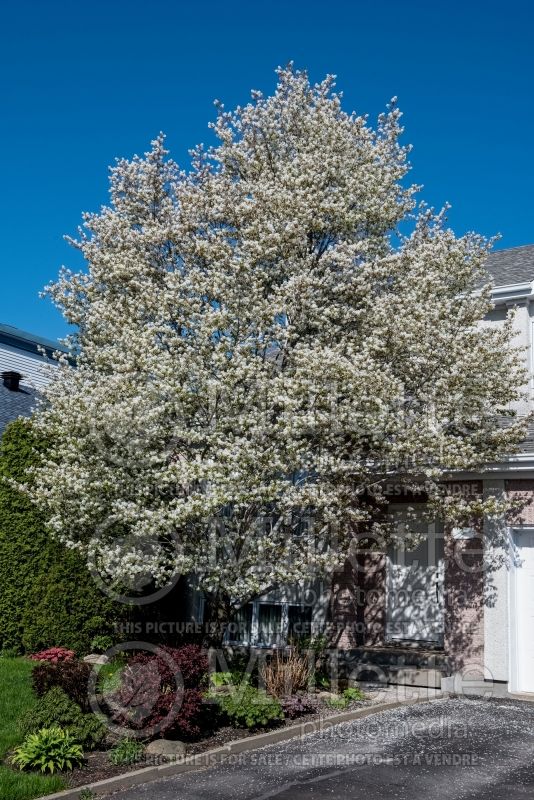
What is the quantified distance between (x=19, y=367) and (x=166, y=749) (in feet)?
51.7

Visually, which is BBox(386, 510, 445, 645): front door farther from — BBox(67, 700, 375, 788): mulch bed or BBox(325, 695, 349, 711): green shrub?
BBox(67, 700, 375, 788): mulch bed

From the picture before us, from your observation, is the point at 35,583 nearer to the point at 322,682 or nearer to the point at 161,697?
the point at 322,682

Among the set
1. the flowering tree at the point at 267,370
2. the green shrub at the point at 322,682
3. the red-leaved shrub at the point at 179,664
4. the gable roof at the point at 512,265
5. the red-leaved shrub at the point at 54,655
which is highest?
the gable roof at the point at 512,265

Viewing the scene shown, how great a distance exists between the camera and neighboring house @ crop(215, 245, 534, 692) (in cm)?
1372

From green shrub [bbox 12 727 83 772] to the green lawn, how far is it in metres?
0.14

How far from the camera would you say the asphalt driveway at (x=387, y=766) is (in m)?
8.23

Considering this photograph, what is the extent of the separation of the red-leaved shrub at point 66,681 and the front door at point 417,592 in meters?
7.20

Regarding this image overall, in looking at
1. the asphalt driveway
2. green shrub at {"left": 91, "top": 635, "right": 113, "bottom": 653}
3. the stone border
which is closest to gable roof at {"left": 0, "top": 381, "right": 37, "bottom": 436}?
green shrub at {"left": 91, "top": 635, "right": 113, "bottom": 653}

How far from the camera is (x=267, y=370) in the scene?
12289 mm

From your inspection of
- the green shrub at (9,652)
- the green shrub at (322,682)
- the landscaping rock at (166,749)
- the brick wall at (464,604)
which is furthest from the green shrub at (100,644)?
the brick wall at (464,604)

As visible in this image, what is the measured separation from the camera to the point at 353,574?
15.9 m

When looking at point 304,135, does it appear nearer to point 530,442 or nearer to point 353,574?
point 530,442

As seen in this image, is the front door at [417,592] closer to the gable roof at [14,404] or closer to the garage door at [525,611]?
the garage door at [525,611]

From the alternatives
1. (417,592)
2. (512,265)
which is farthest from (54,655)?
(512,265)
